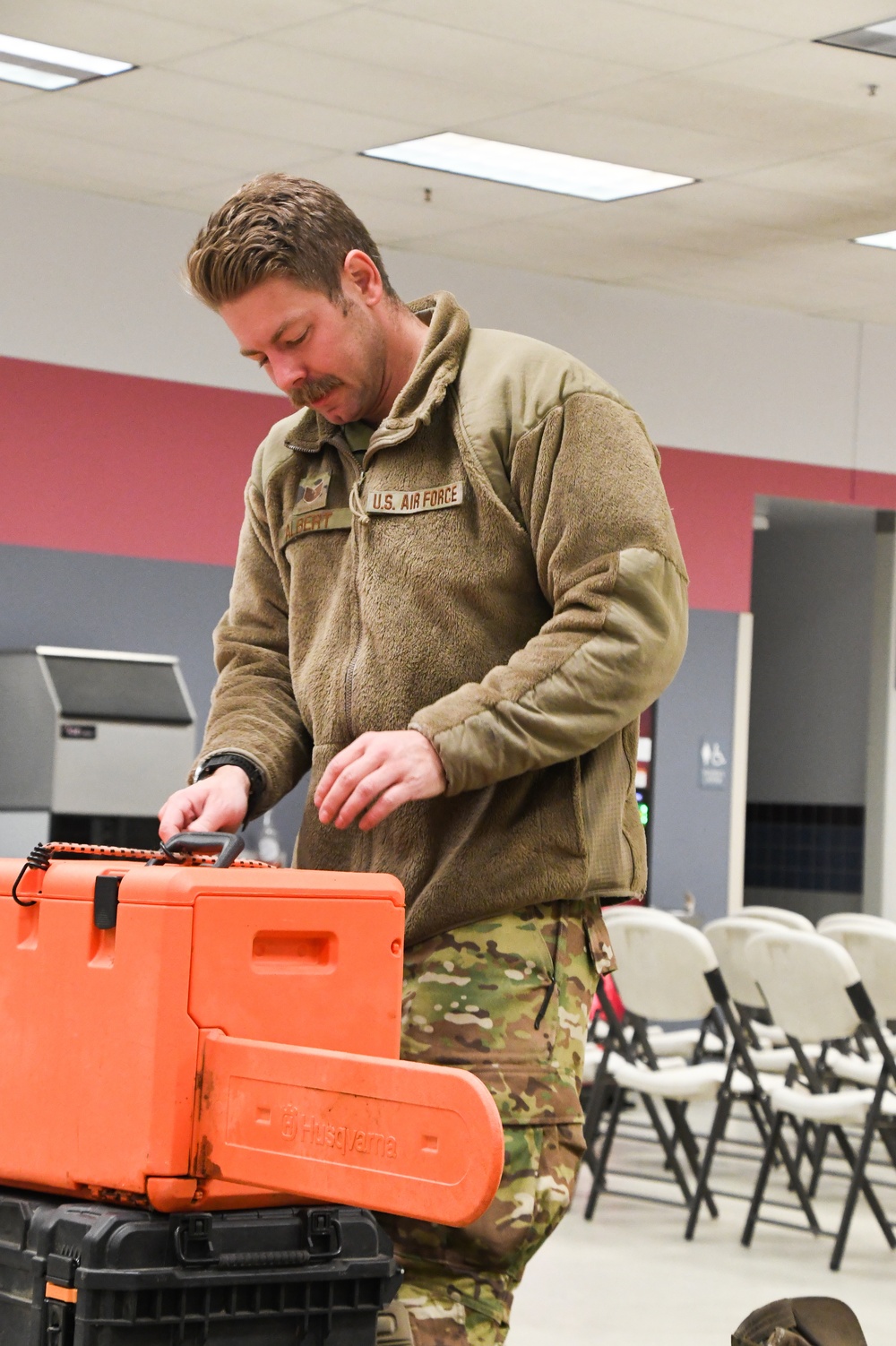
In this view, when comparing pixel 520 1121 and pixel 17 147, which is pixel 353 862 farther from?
pixel 17 147

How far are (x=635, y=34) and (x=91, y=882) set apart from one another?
16.8 feet

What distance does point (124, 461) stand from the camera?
8086 mm

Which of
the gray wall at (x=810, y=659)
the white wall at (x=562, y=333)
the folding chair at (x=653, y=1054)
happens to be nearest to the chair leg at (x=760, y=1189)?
the folding chair at (x=653, y=1054)

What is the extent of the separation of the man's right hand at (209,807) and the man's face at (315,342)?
1.42 ft

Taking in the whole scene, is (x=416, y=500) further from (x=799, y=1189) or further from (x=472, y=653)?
(x=799, y=1189)

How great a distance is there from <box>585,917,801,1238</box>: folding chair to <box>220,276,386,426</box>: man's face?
427cm

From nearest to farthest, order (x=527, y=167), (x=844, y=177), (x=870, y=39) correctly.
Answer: (x=870, y=39), (x=844, y=177), (x=527, y=167)

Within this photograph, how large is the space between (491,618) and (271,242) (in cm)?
46

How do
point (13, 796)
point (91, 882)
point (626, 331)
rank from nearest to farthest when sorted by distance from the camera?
point (91, 882) < point (13, 796) < point (626, 331)

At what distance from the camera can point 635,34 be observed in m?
6.07

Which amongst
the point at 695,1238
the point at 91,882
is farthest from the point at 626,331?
the point at 91,882

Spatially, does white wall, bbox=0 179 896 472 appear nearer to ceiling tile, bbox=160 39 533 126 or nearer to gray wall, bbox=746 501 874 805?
ceiling tile, bbox=160 39 533 126

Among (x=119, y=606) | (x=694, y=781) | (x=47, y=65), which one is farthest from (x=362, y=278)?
(x=694, y=781)

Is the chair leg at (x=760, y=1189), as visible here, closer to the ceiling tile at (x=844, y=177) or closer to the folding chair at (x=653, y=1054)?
the folding chair at (x=653, y=1054)
